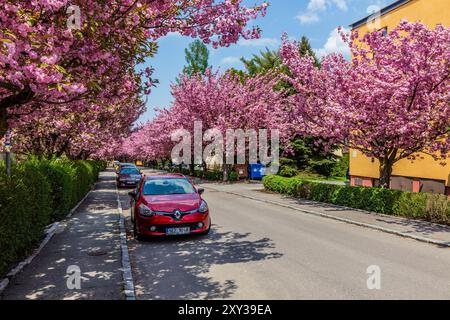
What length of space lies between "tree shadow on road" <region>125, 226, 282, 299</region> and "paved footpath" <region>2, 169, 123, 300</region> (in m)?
0.46

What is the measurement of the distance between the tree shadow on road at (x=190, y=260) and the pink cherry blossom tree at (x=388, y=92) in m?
6.66

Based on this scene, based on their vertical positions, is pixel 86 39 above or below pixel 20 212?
above

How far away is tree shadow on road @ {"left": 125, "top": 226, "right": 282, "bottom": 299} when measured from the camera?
5.99m

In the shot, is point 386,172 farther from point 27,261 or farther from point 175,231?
point 27,261

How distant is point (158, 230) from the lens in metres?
9.38

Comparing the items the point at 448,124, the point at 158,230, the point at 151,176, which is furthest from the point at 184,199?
the point at 448,124

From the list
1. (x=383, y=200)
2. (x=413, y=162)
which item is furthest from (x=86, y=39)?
(x=413, y=162)

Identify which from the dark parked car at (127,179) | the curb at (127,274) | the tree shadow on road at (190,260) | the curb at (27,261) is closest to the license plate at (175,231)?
the tree shadow on road at (190,260)

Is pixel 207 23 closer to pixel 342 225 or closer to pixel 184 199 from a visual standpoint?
pixel 184 199

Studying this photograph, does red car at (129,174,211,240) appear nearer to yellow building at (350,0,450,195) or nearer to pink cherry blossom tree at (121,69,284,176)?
Answer: yellow building at (350,0,450,195)

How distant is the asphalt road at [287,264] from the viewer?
5836 mm

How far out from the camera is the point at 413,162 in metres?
19.0

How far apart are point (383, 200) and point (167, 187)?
25.8ft
